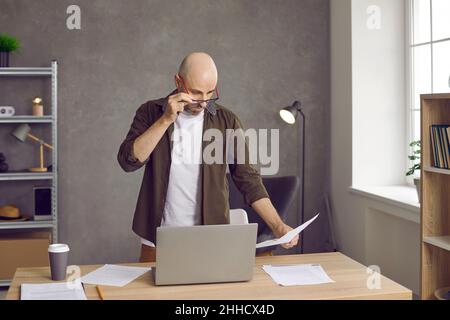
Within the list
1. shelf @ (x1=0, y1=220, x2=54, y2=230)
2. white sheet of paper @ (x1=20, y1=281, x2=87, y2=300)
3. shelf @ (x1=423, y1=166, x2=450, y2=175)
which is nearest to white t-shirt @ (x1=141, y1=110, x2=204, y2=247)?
white sheet of paper @ (x1=20, y1=281, x2=87, y2=300)

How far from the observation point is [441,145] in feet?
10.1

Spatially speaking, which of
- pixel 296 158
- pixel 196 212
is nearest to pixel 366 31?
pixel 296 158

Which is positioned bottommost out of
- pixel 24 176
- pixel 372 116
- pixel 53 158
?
pixel 24 176

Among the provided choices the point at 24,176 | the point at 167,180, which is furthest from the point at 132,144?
the point at 24,176

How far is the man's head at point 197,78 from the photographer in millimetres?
2424

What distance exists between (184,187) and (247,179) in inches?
10.7

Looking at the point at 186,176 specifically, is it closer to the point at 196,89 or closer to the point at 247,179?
the point at 247,179

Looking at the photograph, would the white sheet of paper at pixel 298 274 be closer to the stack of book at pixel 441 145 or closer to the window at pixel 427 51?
the stack of book at pixel 441 145

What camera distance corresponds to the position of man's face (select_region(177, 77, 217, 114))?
2430 millimetres

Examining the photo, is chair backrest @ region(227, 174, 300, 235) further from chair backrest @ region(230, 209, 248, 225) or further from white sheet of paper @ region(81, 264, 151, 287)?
white sheet of paper @ region(81, 264, 151, 287)

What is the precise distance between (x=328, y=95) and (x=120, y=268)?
3134 millimetres

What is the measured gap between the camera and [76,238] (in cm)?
478

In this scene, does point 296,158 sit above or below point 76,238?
above

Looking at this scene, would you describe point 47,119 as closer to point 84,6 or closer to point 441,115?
point 84,6
